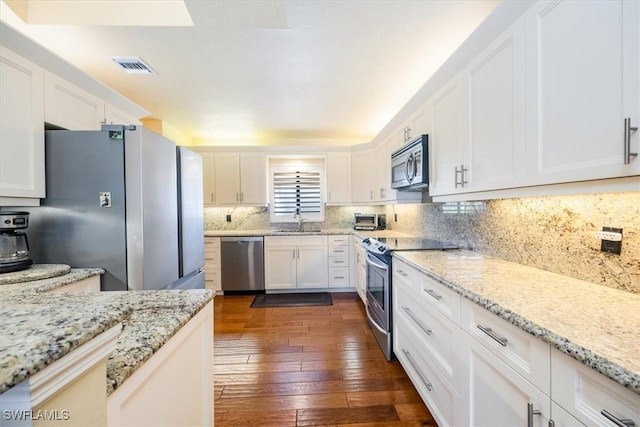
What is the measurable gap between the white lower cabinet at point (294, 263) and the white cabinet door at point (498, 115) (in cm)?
263

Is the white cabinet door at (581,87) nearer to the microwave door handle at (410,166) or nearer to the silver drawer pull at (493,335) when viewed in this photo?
the silver drawer pull at (493,335)

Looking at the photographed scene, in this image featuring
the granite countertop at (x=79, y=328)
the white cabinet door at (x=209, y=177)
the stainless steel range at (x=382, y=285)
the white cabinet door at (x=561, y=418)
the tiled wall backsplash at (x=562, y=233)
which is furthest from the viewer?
the white cabinet door at (x=209, y=177)

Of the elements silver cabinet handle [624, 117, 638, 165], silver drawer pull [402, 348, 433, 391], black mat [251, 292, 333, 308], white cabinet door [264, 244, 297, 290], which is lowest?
black mat [251, 292, 333, 308]

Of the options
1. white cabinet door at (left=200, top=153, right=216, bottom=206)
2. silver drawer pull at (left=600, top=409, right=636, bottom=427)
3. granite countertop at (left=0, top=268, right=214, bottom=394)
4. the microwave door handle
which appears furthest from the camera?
white cabinet door at (left=200, top=153, right=216, bottom=206)

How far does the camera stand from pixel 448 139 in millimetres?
1858

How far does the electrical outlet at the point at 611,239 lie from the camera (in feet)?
3.57

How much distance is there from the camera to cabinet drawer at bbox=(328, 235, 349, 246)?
3947 mm

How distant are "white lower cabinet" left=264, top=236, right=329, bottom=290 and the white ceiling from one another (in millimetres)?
1876

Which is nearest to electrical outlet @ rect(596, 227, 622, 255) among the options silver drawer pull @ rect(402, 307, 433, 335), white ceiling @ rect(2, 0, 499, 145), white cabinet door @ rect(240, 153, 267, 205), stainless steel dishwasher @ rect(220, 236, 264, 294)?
silver drawer pull @ rect(402, 307, 433, 335)

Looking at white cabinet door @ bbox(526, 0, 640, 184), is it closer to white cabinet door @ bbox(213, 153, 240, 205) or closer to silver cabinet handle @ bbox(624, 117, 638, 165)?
silver cabinet handle @ bbox(624, 117, 638, 165)

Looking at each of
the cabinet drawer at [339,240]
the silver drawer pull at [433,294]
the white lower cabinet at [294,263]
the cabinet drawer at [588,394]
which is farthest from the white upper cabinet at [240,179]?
the cabinet drawer at [588,394]

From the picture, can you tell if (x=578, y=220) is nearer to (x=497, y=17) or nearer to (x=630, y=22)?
(x=630, y=22)

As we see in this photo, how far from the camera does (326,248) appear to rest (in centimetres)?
394

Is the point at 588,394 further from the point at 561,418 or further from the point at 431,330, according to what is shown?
the point at 431,330
